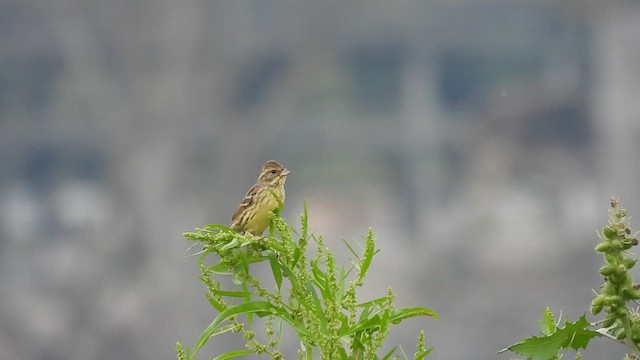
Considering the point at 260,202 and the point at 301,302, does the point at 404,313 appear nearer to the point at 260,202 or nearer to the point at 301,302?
the point at 301,302

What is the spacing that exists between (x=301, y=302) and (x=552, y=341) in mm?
169

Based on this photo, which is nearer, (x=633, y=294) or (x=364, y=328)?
(x=633, y=294)

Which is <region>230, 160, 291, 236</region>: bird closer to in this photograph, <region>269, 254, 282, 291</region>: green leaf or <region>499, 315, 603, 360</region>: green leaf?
<region>269, 254, 282, 291</region>: green leaf

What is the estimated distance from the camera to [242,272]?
0.73m

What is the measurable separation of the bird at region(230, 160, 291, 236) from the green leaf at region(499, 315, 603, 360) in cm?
48

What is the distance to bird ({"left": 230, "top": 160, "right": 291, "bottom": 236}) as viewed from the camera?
1193 mm

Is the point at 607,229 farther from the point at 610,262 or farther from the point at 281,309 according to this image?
the point at 281,309

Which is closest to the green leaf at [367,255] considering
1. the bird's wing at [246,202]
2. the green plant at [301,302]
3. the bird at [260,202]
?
the green plant at [301,302]

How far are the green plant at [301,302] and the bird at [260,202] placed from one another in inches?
14.2

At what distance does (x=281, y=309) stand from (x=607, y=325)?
8.7 inches

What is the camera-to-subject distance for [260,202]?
49.1 inches

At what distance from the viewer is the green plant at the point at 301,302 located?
690mm

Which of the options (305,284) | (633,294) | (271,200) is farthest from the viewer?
(271,200)

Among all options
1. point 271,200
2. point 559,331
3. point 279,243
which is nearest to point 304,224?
point 279,243
